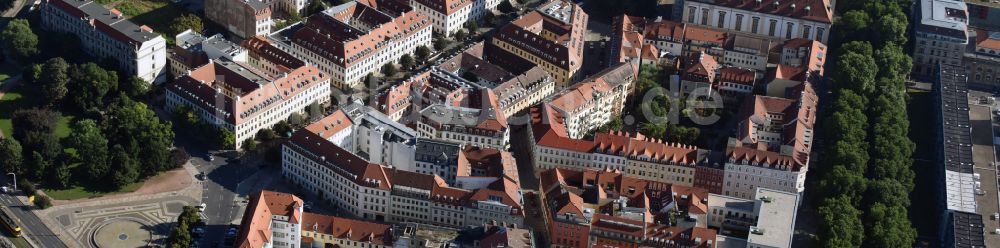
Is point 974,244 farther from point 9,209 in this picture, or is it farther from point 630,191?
point 9,209

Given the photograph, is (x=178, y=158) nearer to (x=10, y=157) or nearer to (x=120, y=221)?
(x=120, y=221)

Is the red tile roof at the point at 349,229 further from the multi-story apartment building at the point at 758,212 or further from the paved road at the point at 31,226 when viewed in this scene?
the multi-story apartment building at the point at 758,212

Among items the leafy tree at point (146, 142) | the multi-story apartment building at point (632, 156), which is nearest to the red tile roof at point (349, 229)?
the leafy tree at point (146, 142)

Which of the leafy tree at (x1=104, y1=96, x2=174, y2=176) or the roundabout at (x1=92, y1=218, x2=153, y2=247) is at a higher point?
the leafy tree at (x1=104, y1=96, x2=174, y2=176)

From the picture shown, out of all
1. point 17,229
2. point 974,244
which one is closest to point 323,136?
point 17,229

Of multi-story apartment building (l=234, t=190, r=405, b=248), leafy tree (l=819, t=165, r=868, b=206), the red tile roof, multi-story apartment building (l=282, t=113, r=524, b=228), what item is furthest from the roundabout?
leafy tree (l=819, t=165, r=868, b=206)

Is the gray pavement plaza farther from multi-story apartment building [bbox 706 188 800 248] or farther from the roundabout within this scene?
multi-story apartment building [bbox 706 188 800 248]
